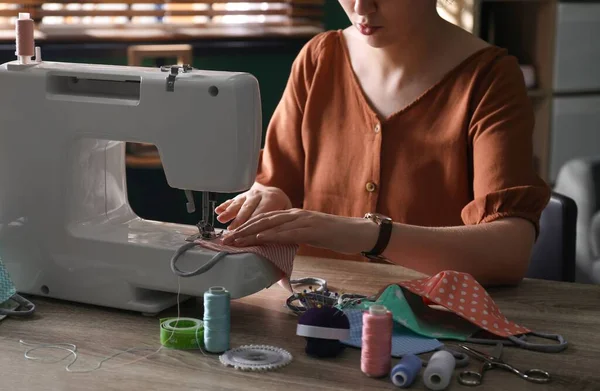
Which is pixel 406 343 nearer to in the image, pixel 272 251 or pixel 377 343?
pixel 377 343

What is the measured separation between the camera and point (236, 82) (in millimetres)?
1541

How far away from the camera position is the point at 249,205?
1.89m

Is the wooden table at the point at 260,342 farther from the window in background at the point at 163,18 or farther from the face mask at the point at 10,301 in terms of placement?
the window in background at the point at 163,18

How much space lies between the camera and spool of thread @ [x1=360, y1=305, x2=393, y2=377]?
132 cm

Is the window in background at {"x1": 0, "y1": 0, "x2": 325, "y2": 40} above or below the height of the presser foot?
above

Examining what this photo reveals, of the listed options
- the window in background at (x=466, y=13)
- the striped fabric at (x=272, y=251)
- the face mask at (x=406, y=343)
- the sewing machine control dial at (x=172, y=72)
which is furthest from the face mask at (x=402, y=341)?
the window in background at (x=466, y=13)

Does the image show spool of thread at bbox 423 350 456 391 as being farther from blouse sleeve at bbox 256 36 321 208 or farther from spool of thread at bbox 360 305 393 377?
blouse sleeve at bbox 256 36 321 208

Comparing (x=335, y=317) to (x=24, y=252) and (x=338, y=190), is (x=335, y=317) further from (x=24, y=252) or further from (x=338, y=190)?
(x=338, y=190)

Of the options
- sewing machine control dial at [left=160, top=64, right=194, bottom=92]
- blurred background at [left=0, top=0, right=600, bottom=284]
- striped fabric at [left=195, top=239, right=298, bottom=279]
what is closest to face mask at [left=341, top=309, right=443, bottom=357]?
striped fabric at [left=195, top=239, right=298, bottom=279]

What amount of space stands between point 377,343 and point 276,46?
8.97 ft

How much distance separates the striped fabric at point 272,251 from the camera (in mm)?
1579

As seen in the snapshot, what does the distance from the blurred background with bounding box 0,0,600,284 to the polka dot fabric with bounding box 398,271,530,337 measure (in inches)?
76.3

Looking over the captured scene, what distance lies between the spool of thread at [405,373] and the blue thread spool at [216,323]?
27 centimetres

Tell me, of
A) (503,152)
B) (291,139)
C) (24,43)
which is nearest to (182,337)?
(24,43)
